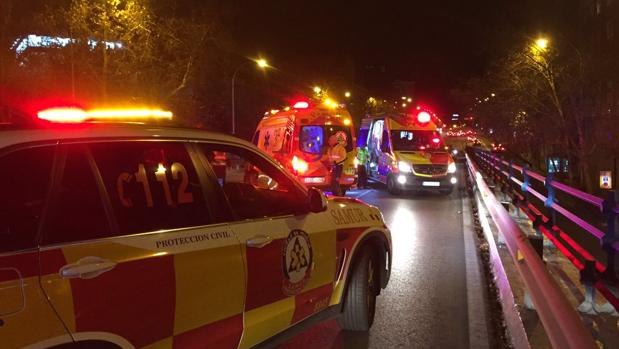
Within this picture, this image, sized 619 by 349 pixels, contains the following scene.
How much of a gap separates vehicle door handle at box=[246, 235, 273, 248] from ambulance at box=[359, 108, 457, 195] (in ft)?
41.2

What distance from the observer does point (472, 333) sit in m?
5.08

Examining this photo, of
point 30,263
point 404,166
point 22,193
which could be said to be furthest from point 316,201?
point 404,166

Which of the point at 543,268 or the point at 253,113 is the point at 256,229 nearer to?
the point at 543,268

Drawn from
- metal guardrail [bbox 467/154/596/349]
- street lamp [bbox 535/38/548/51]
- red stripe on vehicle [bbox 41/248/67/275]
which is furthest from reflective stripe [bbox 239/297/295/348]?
street lamp [bbox 535/38/548/51]

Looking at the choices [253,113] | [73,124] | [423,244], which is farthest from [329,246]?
[253,113]

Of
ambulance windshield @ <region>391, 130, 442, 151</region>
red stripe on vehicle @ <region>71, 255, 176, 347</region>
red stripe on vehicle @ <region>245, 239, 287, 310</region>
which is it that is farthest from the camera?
ambulance windshield @ <region>391, 130, 442, 151</region>

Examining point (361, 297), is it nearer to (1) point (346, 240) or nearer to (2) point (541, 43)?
(1) point (346, 240)

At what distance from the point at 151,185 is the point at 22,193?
734 millimetres

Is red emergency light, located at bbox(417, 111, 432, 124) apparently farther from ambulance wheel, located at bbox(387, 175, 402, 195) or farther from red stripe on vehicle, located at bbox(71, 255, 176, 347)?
red stripe on vehicle, located at bbox(71, 255, 176, 347)

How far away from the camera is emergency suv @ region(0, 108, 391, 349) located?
2.37 metres

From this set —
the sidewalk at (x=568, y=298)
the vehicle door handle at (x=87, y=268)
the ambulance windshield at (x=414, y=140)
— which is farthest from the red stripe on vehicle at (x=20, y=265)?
the ambulance windshield at (x=414, y=140)

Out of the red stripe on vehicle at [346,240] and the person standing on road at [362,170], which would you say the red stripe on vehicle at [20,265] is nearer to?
the red stripe on vehicle at [346,240]

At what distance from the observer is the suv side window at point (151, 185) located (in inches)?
113

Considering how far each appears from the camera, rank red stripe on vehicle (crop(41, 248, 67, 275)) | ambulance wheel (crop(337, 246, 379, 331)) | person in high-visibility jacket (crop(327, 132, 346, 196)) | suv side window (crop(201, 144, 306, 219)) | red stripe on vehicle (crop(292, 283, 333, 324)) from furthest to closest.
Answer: person in high-visibility jacket (crop(327, 132, 346, 196))
ambulance wheel (crop(337, 246, 379, 331))
red stripe on vehicle (crop(292, 283, 333, 324))
suv side window (crop(201, 144, 306, 219))
red stripe on vehicle (crop(41, 248, 67, 275))
